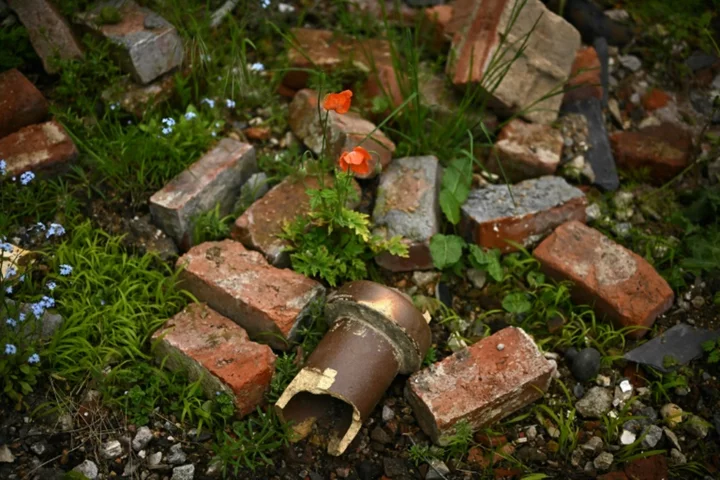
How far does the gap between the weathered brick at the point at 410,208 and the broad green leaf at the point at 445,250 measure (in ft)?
0.12

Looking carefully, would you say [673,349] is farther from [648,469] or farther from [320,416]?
[320,416]

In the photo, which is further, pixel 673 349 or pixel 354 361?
pixel 673 349

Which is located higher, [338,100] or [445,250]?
[338,100]

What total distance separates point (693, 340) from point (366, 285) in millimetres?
1597

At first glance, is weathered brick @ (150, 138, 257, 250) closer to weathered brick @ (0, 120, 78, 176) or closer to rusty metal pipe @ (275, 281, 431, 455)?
weathered brick @ (0, 120, 78, 176)

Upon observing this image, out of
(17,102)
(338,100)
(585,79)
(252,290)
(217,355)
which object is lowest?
(217,355)

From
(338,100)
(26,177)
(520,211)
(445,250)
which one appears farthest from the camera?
(520,211)

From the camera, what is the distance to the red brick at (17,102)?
140 inches

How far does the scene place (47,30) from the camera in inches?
146

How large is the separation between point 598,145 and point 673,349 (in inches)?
50.7

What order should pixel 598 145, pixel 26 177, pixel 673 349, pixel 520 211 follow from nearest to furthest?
pixel 26 177 → pixel 673 349 → pixel 520 211 → pixel 598 145

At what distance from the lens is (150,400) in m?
2.98

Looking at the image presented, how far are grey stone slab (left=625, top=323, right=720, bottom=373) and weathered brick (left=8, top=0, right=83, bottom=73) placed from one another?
3201 millimetres

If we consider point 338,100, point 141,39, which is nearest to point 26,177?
point 141,39
